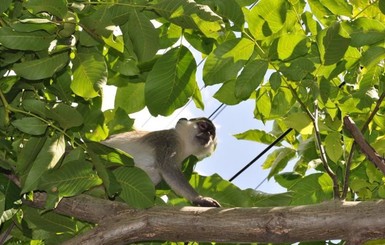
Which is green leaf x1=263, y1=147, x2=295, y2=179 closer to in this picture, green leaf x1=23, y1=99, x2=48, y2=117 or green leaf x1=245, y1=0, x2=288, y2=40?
green leaf x1=245, y1=0, x2=288, y2=40

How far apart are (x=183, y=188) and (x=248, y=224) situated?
5.68 feet

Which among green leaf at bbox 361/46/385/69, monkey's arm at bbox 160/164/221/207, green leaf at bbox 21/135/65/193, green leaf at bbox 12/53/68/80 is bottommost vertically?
monkey's arm at bbox 160/164/221/207

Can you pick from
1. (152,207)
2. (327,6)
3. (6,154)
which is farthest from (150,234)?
(327,6)

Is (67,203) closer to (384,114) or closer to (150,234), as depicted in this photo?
(150,234)

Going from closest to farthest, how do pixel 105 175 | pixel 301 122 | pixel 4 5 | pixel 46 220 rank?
pixel 4 5 → pixel 105 175 → pixel 46 220 → pixel 301 122

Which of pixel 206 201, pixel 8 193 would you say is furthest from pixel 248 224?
pixel 206 201

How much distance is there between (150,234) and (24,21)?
110 centimetres

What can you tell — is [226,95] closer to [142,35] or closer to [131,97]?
[131,97]

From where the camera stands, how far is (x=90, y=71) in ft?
10.0

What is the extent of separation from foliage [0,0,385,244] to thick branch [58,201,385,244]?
7.0 inches

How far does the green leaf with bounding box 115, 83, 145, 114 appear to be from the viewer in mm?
3988

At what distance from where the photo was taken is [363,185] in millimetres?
4020

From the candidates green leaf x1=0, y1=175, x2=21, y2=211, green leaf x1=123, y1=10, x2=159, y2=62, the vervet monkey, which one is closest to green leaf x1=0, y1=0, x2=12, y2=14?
green leaf x1=123, y1=10, x2=159, y2=62

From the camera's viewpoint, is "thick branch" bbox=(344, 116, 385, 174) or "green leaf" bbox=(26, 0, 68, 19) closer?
"green leaf" bbox=(26, 0, 68, 19)
